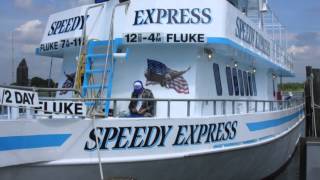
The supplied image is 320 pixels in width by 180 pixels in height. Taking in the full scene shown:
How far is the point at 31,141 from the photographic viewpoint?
6402 mm

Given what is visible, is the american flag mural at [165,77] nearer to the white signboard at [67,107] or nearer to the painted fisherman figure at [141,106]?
the painted fisherman figure at [141,106]

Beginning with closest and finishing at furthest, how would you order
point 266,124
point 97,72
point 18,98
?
point 18,98 < point 97,72 < point 266,124

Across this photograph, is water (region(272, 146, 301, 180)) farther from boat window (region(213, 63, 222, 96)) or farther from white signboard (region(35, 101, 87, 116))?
white signboard (region(35, 101, 87, 116))

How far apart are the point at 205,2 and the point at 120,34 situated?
1702mm

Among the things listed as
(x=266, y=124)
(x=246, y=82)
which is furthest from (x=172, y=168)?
(x=246, y=82)

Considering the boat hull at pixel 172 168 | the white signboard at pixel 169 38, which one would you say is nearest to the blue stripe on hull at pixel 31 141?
the boat hull at pixel 172 168

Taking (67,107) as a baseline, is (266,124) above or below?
below

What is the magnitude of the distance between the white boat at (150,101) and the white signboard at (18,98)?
0.01 m

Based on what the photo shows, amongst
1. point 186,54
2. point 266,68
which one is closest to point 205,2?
point 186,54

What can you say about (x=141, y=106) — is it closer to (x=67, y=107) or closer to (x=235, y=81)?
(x=67, y=107)

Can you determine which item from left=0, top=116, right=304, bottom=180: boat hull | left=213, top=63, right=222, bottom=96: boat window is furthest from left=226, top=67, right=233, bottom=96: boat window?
left=0, top=116, right=304, bottom=180: boat hull

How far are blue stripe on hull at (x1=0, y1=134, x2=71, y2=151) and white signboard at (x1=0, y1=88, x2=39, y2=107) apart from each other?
1.40 ft

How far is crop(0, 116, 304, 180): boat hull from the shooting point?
6.55m

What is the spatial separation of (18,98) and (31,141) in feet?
1.90
